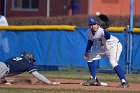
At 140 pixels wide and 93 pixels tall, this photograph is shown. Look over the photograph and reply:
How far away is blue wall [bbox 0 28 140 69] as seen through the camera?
16594mm

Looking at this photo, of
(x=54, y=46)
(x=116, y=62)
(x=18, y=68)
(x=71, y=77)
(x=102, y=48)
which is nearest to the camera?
(x=18, y=68)

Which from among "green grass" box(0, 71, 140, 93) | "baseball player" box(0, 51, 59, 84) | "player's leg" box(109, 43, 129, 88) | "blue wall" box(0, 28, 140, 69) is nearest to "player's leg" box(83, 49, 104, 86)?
"player's leg" box(109, 43, 129, 88)

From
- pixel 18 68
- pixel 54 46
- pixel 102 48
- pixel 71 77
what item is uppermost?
pixel 102 48

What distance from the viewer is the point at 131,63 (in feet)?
54.0

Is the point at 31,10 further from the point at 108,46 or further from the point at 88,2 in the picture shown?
the point at 108,46

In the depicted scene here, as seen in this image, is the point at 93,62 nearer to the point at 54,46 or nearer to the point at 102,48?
the point at 102,48

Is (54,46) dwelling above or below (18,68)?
below

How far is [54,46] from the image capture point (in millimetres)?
17281

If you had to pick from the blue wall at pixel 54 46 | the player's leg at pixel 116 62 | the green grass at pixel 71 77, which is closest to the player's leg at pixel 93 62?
the player's leg at pixel 116 62

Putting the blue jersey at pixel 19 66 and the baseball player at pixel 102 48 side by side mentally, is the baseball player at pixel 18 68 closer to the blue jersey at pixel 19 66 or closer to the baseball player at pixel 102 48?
the blue jersey at pixel 19 66

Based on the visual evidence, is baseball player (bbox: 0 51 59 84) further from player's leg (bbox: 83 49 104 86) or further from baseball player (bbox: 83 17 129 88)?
baseball player (bbox: 83 17 129 88)

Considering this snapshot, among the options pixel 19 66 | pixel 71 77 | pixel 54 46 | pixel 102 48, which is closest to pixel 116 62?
pixel 102 48

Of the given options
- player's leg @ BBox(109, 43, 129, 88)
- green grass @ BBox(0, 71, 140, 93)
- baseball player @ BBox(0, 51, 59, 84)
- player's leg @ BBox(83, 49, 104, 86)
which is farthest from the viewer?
player's leg @ BBox(83, 49, 104, 86)

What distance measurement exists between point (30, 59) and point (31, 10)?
2290 centimetres
